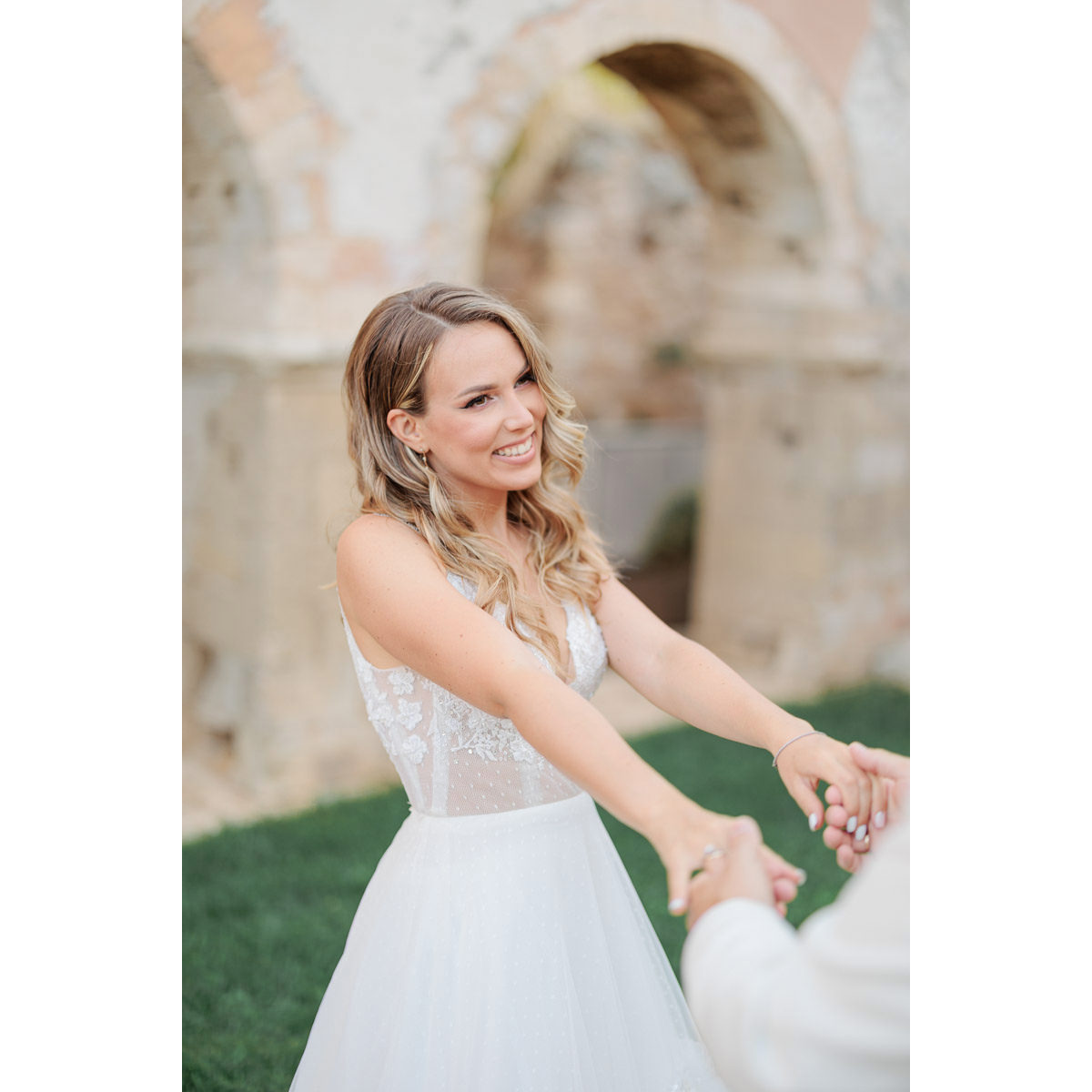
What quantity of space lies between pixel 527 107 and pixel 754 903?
4.11m

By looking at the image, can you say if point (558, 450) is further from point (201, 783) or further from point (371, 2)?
point (201, 783)

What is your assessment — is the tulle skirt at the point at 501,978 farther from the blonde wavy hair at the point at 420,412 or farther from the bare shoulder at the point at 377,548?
the bare shoulder at the point at 377,548

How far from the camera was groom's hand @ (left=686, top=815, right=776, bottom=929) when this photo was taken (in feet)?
4.05

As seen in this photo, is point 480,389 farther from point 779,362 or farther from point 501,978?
point 779,362

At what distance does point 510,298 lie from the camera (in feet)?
13.0

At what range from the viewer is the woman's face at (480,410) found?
1.76 metres

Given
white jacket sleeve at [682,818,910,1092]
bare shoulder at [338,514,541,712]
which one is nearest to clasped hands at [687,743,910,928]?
white jacket sleeve at [682,818,910,1092]

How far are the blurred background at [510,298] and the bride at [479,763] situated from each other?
4.98 feet

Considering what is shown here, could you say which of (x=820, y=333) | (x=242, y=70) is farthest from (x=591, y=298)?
(x=242, y=70)

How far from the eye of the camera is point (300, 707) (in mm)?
4590

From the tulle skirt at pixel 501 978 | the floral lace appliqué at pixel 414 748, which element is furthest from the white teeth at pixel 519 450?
the tulle skirt at pixel 501 978

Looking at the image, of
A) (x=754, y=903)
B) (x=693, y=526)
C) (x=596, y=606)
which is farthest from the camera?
(x=693, y=526)

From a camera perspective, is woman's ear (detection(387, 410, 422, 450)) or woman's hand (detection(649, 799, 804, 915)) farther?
woman's ear (detection(387, 410, 422, 450))

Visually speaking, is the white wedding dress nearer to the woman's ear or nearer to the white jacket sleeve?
the woman's ear
